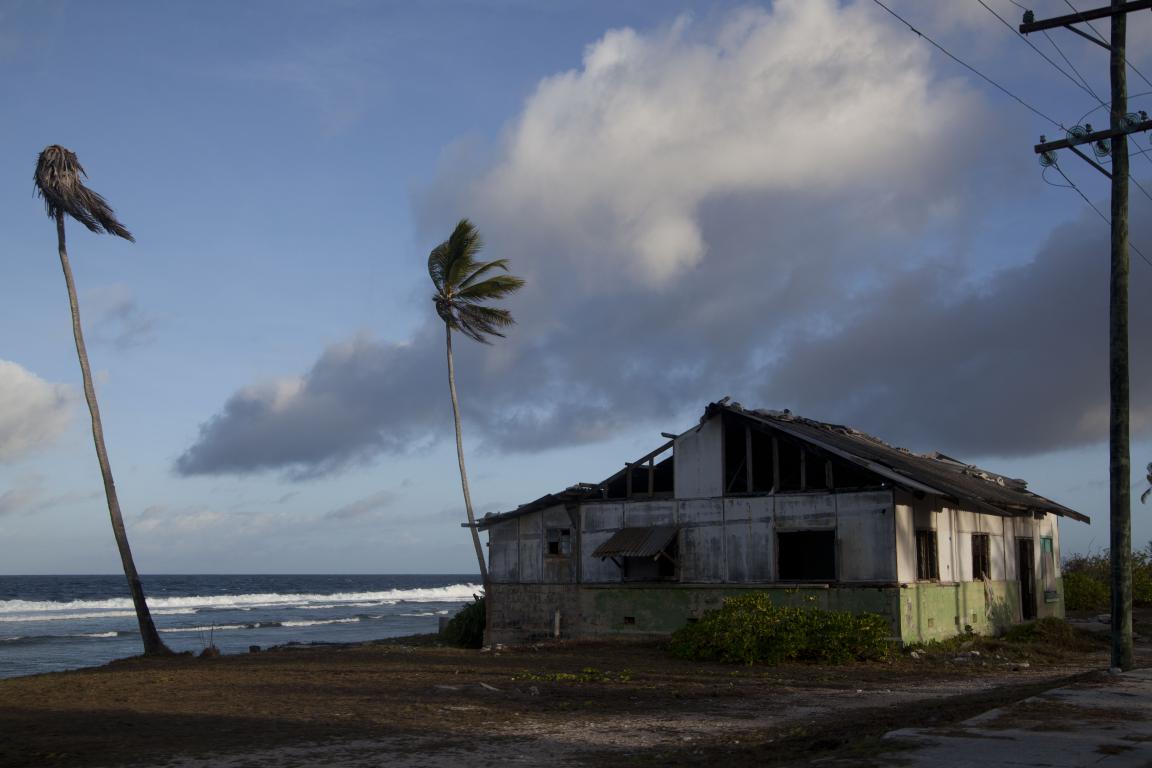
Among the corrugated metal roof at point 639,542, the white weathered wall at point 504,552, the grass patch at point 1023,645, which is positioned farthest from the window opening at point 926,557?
the white weathered wall at point 504,552

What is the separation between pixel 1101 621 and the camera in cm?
3106

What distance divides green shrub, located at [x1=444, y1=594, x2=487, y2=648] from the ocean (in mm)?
2586

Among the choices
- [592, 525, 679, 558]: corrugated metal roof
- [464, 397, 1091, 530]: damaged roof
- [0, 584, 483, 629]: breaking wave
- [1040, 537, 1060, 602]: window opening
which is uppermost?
[464, 397, 1091, 530]: damaged roof

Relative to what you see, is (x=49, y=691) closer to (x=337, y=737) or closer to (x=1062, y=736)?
(x=337, y=737)

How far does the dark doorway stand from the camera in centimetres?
2809

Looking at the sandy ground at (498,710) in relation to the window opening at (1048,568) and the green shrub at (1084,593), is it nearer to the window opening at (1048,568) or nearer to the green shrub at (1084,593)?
the window opening at (1048,568)

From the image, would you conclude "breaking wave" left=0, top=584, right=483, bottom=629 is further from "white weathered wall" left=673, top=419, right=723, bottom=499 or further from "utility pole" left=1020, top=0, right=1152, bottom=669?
"utility pole" left=1020, top=0, right=1152, bottom=669

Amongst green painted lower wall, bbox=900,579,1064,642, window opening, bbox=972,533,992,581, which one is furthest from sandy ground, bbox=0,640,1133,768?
window opening, bbox=972,533,992,581

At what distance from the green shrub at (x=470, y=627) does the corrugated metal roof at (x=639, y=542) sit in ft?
16.9

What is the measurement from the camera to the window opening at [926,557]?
75.2 ft

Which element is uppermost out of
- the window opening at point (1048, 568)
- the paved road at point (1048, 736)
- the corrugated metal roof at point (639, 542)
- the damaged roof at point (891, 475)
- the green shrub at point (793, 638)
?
the damaged roof at point (891, 475)

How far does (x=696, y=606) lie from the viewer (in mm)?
24250

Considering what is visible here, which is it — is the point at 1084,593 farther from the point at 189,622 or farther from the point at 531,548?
the point at 189,622

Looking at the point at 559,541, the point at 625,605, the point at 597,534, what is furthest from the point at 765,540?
the point at 559,541
